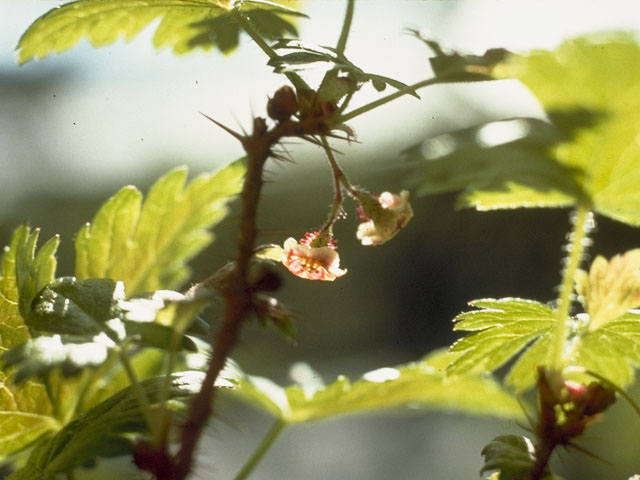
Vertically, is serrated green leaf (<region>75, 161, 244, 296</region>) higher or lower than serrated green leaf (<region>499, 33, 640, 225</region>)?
lower

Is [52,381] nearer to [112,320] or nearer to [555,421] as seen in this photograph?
[112,320]

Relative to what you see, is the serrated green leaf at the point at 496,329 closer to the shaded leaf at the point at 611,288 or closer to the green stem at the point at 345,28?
the shaded leaf at the point at 611,288

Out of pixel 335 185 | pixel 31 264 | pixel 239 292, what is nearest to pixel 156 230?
pixel 31 264

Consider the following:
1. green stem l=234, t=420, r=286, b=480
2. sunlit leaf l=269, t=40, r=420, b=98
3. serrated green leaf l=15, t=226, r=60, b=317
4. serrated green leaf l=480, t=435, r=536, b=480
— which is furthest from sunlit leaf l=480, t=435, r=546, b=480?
serrated green leaf l=15, t=226, r=60, b=317

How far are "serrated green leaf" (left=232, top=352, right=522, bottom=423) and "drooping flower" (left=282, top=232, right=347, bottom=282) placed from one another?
193mm

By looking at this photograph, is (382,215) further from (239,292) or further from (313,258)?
(239,292)

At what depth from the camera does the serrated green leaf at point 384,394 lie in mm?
928

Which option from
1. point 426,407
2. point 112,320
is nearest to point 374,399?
point 426,407

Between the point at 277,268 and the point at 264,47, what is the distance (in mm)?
204

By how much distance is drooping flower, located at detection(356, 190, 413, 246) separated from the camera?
0.75m

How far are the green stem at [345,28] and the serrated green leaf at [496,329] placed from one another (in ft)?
0.86

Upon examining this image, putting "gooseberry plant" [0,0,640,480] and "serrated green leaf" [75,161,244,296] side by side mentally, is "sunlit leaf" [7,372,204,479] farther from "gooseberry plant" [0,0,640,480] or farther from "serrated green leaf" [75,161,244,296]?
"serrated green leaf" [75,161,244,296]

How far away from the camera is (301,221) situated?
583cm

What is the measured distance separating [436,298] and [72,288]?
16.8 ft
